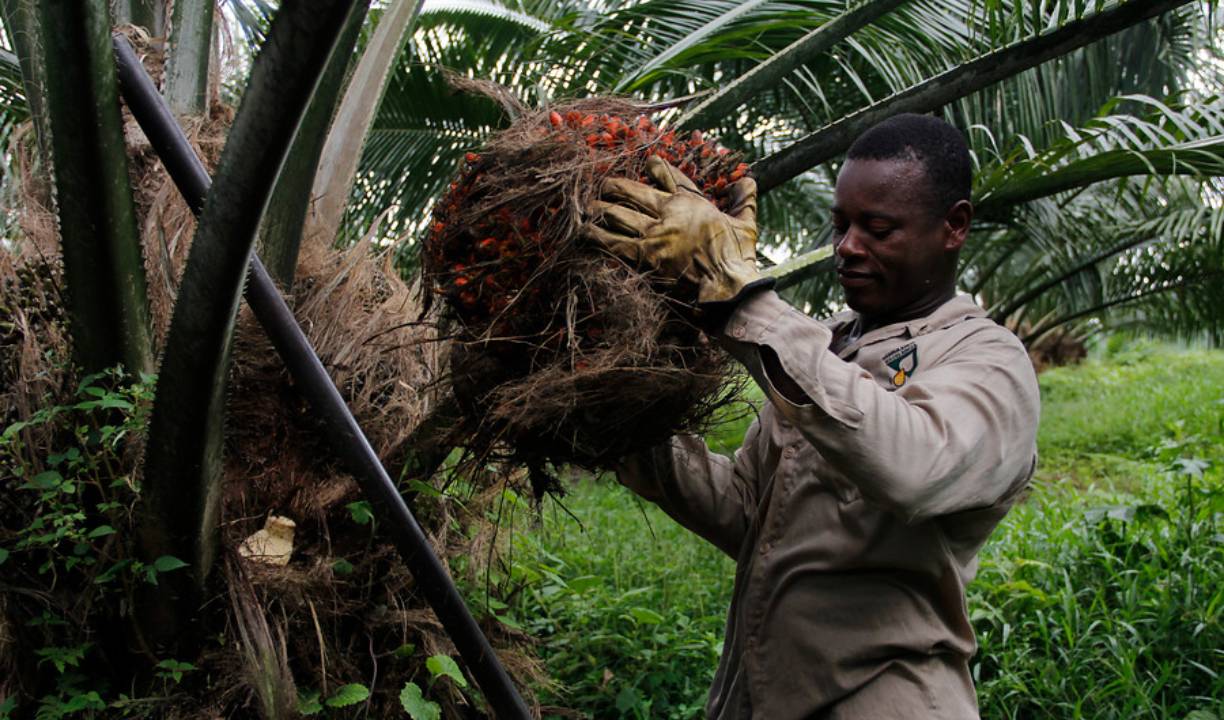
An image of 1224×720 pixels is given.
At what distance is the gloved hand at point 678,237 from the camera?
1.58 metres

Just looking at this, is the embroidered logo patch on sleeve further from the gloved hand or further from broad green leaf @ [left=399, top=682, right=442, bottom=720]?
broad green leaf @ [left=399, top=682, right=442, bottom=720]

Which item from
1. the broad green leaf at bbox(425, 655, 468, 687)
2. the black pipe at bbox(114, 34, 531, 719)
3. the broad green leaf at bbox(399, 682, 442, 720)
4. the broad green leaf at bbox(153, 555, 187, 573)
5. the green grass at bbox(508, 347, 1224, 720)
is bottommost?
the green grass at bbox(508, 347, 1224, 720)

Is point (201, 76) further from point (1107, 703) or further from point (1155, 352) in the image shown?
point (1155, 352)

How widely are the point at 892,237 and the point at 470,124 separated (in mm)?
3011

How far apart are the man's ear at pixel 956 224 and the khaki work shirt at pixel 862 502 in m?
0.11

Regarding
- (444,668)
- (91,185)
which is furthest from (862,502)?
(91,185)

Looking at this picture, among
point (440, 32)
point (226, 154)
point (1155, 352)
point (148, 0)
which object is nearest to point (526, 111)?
point (226, 154)

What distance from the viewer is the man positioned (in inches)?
60.4

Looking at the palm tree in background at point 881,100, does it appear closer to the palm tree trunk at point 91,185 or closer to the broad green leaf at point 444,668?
the palm tree trunk at point 91,185

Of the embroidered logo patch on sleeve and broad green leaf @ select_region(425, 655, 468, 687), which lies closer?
the embroidered logo patch on sleeve

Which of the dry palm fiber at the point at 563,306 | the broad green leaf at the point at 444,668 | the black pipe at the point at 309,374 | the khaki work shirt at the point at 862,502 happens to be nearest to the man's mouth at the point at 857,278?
the khaki work shirt at the point at 862,502

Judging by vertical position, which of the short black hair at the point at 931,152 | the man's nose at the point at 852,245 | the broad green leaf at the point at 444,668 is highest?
the short black hair at the point at 931,152

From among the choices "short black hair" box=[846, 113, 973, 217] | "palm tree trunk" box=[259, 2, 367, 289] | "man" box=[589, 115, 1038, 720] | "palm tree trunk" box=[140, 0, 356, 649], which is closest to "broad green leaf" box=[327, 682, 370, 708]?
"palm tree trunk" box=[140, 0, 356, 649]

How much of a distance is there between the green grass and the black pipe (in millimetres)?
712
